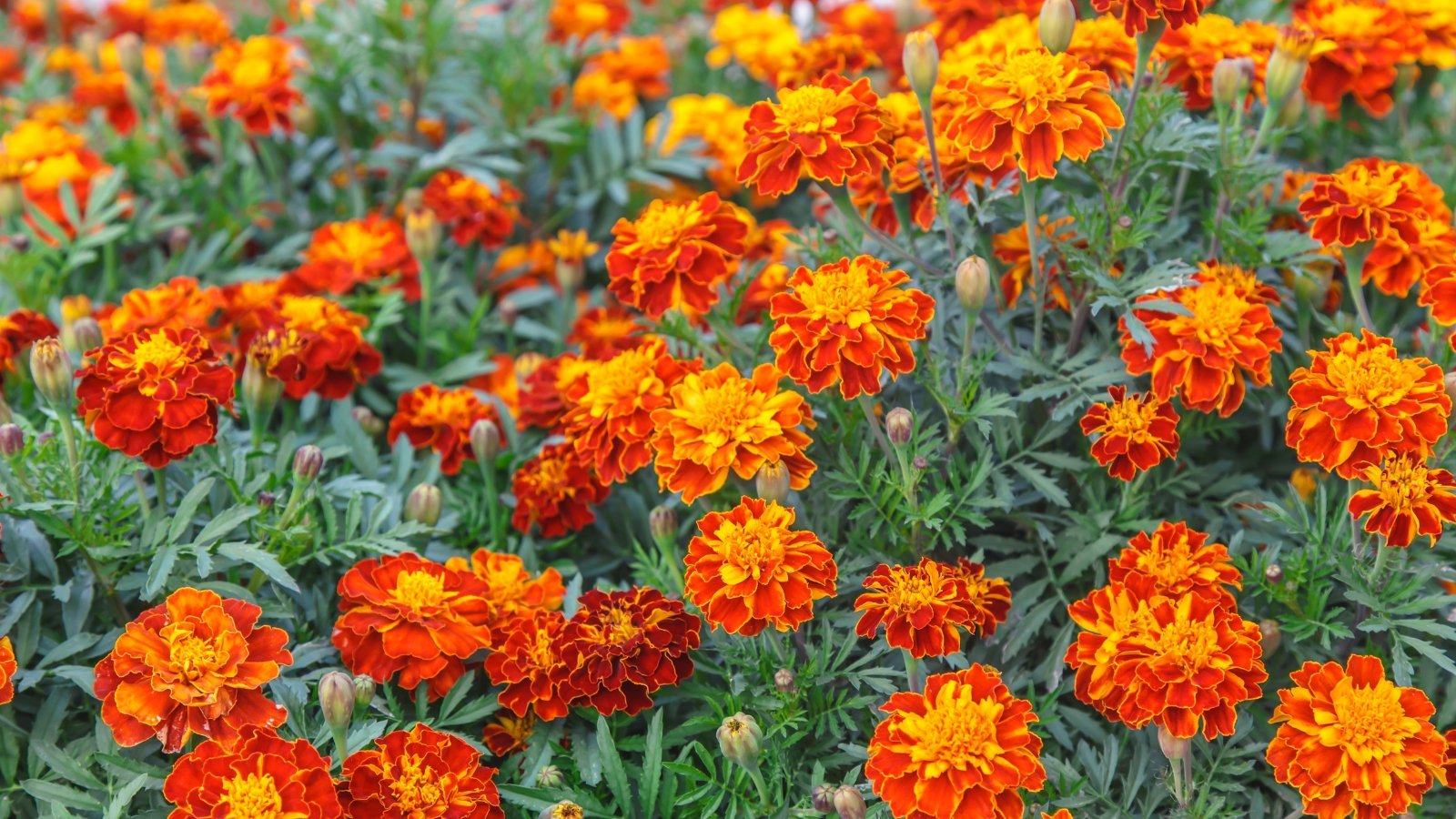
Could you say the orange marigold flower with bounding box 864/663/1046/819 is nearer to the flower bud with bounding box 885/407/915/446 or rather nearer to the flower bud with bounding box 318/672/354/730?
the flower bud with bounding box 885/407/915/446

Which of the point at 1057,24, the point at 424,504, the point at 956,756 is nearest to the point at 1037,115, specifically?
the point at 1057,24

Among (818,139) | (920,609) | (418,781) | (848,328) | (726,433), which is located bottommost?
(418,781)

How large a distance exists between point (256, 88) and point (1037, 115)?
1.45m

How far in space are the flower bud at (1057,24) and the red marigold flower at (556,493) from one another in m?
0.76

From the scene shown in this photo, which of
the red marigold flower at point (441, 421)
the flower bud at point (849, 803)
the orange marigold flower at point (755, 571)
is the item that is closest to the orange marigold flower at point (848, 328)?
the orange marigold flower at point (755, 571)

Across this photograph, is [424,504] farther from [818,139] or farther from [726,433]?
[818,139]

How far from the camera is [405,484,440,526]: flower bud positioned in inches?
68.6

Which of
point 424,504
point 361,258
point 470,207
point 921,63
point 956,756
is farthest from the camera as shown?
point 470,207

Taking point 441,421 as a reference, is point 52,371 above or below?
above

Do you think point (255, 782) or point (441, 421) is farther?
point (441, 421)

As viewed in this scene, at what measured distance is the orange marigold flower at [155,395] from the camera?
4.89ft

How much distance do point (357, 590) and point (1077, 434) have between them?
87 cm

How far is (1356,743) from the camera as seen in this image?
1.29m

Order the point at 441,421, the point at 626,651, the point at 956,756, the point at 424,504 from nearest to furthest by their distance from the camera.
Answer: the point at 956,756, the point at 626,651, the point at 424,504, the point at 441,421
